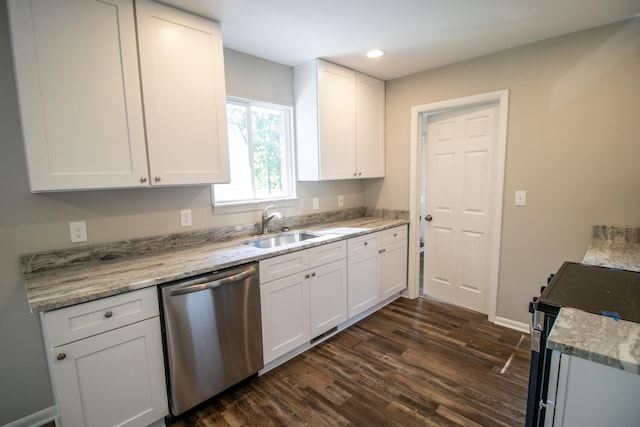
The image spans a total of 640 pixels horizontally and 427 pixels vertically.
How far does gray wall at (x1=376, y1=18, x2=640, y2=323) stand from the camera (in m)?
2.18

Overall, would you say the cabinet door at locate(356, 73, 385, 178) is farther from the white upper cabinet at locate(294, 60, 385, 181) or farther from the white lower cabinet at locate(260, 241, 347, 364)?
the white lower cabinet at locate(260, 241, 347, 364)

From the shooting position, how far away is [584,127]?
91.5 inches

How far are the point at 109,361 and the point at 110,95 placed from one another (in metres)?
1.36

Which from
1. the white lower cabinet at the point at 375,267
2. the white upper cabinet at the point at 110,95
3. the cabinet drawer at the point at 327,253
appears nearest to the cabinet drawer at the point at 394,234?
the white lower cabinet at the point at 375,267

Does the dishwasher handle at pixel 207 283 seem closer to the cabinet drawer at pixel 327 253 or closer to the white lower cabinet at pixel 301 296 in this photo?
the white lower cabinet at pixel 301 296

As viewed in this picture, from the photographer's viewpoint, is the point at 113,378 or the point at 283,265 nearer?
the point at 113,378

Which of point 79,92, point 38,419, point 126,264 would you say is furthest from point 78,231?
point 38,419

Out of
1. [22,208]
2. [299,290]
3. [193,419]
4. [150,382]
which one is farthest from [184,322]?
[22,208]

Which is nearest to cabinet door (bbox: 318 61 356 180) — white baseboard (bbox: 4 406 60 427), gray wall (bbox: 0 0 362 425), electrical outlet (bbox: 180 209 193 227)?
electrical outlet (bbox: 180 209 193 227)

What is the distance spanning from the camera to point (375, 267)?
304 cm

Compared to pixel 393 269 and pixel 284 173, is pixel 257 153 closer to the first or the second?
pixel 284 173

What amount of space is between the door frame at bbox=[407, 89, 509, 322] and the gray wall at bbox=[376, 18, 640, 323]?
0.16ft

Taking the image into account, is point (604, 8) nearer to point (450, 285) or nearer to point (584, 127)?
point (584, 127)

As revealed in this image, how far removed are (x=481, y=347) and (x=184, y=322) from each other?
2238 millimetres
